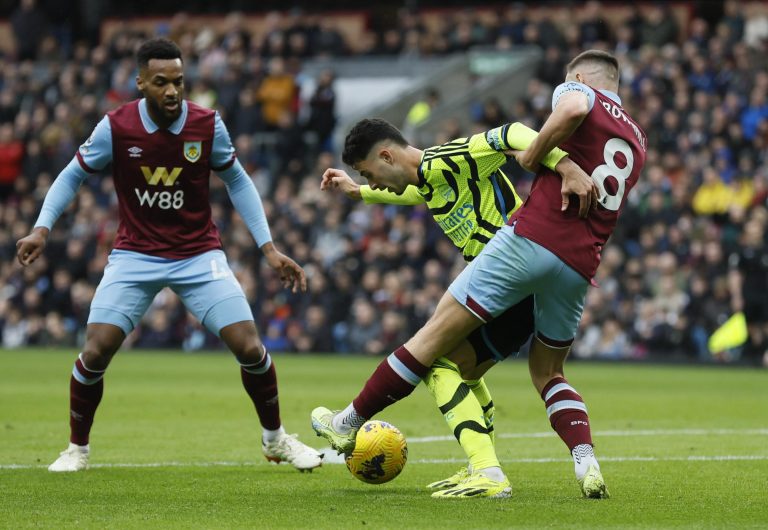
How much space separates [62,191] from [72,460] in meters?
1.71

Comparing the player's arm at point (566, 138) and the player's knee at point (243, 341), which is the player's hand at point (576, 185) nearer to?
the player's arm at point (566, 138)

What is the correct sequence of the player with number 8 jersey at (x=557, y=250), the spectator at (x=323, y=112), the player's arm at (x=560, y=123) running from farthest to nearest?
the spectator at (x=323, y=112), the player with number 8 jersey at (x=557, y=250), the player's arm at (x=560, y=123)

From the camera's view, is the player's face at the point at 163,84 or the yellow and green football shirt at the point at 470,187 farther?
the player's face at the point at 163,84

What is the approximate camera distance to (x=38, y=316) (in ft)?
92.6

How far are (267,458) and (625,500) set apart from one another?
267cm

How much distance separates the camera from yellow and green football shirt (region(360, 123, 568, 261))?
7.74 m

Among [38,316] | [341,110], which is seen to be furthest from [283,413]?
[341,110]

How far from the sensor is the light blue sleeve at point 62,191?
29.6 feet

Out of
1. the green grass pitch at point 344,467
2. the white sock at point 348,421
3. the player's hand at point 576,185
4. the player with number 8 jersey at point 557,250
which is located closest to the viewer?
the green grass pitch at point 344,467

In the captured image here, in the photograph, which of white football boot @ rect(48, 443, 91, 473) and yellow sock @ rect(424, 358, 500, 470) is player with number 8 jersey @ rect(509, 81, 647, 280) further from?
white football boot @ rect(48, 443, 91, 473)

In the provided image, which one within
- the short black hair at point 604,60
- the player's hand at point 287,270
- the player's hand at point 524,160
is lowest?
the player's hand at point 287,270

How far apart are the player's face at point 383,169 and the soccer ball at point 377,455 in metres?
1.36

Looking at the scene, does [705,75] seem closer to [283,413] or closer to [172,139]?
[283,413]

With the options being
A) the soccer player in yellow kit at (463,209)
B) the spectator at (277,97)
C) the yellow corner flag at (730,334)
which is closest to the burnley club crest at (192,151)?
the soccer player in yellow kit at (463,209)
